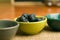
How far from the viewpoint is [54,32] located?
0.87m

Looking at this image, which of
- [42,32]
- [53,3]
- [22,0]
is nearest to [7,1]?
[22,0]

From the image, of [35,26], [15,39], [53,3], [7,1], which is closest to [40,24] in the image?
[35,26]

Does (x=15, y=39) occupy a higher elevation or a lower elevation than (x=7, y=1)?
higher

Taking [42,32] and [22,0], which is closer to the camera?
[42,32]

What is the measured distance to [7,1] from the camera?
331cm

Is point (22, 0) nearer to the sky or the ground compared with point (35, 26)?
nearer to the ground

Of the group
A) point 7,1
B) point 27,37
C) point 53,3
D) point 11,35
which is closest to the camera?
point 11,35

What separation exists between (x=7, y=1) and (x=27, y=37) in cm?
260

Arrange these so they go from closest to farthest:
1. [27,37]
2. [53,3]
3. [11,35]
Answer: [11,35] < [27,37] < [53,3]

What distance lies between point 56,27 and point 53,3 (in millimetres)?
2130

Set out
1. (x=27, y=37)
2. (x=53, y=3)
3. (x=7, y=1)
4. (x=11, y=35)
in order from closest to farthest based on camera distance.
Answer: (x=11, y=35) → (x=27, y=37) → (x=53, y=3) → (x=7, y=1)

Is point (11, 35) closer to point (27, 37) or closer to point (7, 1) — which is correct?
point (27, 37)

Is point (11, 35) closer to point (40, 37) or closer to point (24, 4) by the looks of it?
point (40, 37)

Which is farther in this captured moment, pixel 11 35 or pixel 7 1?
pixel 7 1
